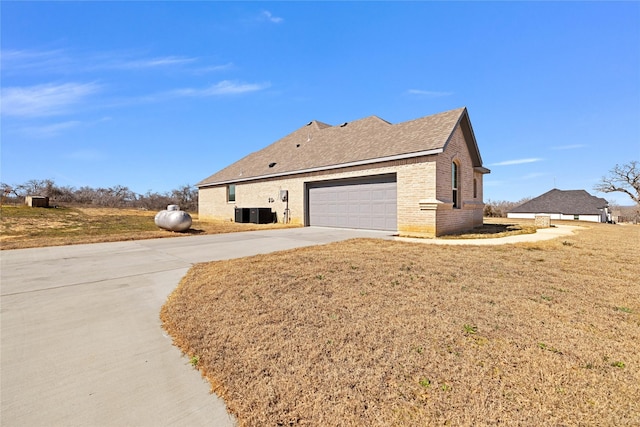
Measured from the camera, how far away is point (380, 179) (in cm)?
1297

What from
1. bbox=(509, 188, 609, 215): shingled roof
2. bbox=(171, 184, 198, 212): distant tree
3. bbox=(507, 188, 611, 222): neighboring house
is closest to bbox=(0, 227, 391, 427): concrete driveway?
bbox=(171, 184, 198, 212): distant tree

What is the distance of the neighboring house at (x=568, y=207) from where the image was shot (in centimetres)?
3894

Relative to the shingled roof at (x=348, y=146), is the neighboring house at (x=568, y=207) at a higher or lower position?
lower

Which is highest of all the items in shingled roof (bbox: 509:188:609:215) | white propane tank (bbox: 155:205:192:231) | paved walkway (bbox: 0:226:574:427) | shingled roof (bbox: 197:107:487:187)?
shingled roof (bbox: 197:107:487:187)

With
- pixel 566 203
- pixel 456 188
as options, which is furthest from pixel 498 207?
pixel 456 188

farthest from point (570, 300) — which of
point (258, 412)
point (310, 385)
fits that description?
point (258, 412)

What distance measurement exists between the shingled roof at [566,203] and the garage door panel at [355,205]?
143 feet

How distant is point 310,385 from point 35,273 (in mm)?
6467

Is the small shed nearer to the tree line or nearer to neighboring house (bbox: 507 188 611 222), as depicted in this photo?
the tree line

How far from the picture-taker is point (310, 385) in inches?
83.7

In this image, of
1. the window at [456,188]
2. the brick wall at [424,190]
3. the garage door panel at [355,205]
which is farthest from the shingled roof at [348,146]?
the window at [456,188]

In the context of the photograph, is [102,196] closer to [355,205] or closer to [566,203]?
[355,205]

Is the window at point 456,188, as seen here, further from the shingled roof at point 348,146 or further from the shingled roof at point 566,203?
the shingled roof at point 566,203

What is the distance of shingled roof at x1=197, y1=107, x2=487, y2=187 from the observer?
39.4 feet
